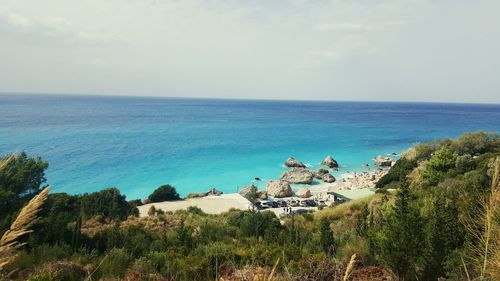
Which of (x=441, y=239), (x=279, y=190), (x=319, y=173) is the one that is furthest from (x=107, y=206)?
(x=319, y=173)

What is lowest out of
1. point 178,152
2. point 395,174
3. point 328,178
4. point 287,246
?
point 328,178

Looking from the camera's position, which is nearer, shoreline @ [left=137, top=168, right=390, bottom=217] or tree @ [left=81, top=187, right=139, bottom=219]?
tree @ [left=81, top=187, right=139, bottom=219]

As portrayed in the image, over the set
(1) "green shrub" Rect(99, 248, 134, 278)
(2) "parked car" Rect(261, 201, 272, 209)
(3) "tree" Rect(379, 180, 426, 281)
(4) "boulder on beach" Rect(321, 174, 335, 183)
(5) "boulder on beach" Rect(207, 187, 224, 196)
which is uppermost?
(3) "tree" Rect(379, 180, 426, 281)

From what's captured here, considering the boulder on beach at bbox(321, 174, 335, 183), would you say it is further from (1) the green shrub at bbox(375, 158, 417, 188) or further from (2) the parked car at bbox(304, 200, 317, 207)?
(2) the parked car at bbox(304, 200, 317, 207)

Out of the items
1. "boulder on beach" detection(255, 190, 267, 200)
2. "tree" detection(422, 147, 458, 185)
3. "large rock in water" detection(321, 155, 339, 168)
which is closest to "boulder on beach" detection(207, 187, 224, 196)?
"boulder on beach" detection(255, 190, 267, 200)

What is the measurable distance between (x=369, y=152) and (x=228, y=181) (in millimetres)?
30046

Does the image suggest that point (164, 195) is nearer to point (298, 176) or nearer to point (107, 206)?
point (107, 206)

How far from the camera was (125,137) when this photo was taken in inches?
2564

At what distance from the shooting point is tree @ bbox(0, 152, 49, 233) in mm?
13172

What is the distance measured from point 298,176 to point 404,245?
117ft

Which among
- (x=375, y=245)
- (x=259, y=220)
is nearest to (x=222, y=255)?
(x=375, y=245)

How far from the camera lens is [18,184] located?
15.2m

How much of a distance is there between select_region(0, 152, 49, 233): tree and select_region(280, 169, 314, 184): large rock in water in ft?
96.1

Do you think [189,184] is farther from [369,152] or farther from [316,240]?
[369,152]
